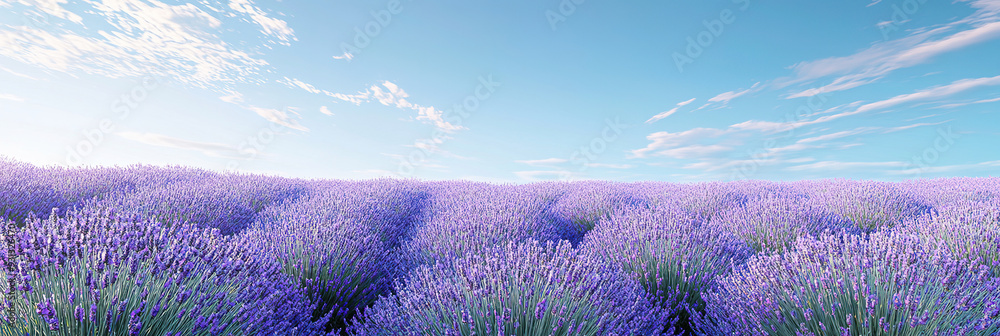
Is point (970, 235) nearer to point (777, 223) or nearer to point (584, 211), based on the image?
point (777, 223)

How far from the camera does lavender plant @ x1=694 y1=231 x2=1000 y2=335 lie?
1676 mm

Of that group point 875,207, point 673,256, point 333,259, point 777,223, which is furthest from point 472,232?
point 875,207

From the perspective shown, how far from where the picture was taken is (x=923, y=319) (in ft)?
5.06

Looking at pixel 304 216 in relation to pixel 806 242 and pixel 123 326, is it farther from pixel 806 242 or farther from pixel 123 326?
pixel 806 242

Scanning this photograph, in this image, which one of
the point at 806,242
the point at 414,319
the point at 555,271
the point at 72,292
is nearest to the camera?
the point at 72,292

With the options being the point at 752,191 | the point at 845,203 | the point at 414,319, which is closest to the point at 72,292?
the point at 414,319

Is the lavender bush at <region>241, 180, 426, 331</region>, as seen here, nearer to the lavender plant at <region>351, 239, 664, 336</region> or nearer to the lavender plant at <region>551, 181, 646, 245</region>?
the lavender plant at <region>351, 239, 664, 336</region>

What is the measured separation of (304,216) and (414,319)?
2033mm

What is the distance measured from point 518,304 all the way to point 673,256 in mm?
1384

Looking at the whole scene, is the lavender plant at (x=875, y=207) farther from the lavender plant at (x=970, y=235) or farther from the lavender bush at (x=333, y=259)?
the lavender bush at (x=333, y=259)

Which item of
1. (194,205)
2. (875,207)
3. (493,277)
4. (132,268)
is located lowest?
(194,205)

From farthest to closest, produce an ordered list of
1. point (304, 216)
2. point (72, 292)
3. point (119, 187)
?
1. point (119, 187)
2. point (304, 216)
3. point (72, 292)

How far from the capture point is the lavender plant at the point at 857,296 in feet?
5.50

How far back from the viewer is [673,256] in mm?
2727
